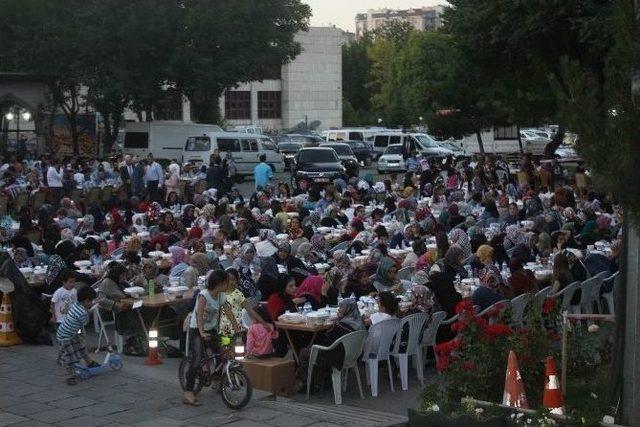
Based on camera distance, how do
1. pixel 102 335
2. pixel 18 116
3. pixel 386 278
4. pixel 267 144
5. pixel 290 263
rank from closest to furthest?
pixel 102 335, pixel 386 278, pixel 290 263, pixel 267 144, pixel 18 116

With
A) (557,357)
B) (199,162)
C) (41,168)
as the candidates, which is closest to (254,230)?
(557,357)

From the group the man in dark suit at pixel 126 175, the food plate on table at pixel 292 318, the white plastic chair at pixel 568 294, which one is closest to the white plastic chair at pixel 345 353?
the food plate on table at pixel 292 318

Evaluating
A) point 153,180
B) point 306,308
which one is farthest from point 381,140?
point 306,308

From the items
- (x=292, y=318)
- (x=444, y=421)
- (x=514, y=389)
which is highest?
(x=292, y=318)

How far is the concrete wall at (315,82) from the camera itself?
93.2m

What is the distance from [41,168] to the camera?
112 feet

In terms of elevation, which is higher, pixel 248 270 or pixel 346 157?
pixel 346 157

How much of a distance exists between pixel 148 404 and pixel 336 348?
2.10 meters

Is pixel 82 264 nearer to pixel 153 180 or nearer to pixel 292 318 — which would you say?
pixel 292 318

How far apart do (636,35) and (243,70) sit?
1508 inches

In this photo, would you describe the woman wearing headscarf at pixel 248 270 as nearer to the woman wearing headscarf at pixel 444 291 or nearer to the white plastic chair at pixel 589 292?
the woman wearing headscarf at pixel 444 291

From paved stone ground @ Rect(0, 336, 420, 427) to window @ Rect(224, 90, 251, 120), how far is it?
3057 inches

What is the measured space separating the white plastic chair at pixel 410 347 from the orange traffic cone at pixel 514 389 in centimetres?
275

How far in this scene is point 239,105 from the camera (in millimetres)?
91125
